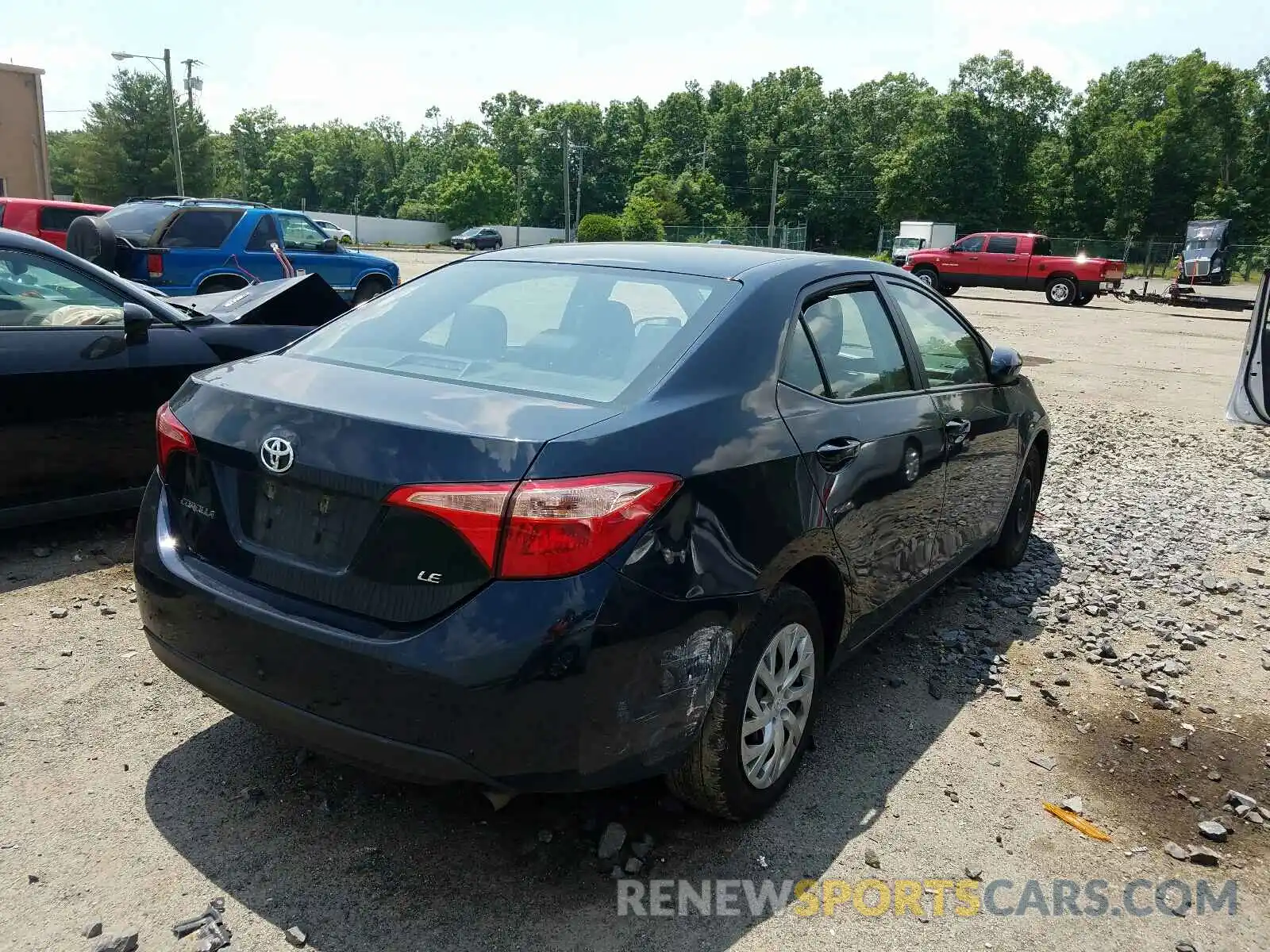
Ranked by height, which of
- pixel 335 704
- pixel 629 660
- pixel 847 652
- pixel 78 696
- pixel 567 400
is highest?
pixel 567 400

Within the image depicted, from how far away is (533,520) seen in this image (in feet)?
7.29

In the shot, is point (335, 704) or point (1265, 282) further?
point (1265, 282)

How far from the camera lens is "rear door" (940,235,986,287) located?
3062 cm

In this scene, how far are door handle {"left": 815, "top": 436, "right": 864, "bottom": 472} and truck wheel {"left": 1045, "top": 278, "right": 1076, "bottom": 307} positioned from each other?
2852cm

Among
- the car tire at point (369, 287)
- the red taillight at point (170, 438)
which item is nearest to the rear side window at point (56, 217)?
the car tire at point (369, 287)

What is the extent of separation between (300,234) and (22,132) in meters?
30.8

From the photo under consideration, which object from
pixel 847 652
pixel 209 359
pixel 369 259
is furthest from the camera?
pixel 369 259

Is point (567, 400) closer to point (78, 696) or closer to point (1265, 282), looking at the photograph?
point (78, 696)

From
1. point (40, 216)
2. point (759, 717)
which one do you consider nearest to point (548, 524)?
point (759, 717)

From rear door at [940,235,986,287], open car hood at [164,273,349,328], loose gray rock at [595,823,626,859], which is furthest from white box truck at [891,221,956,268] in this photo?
loose gray rock at [595,823,626,859]

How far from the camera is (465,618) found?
2.25m

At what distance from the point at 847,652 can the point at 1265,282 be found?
7026mm

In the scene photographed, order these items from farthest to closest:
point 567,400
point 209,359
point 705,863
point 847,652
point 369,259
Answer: point 369,259 → point 209,359 → point 847,652 → point 705,863 → point 567,400

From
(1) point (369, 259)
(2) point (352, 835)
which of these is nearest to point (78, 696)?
(2) point (352, 835)
